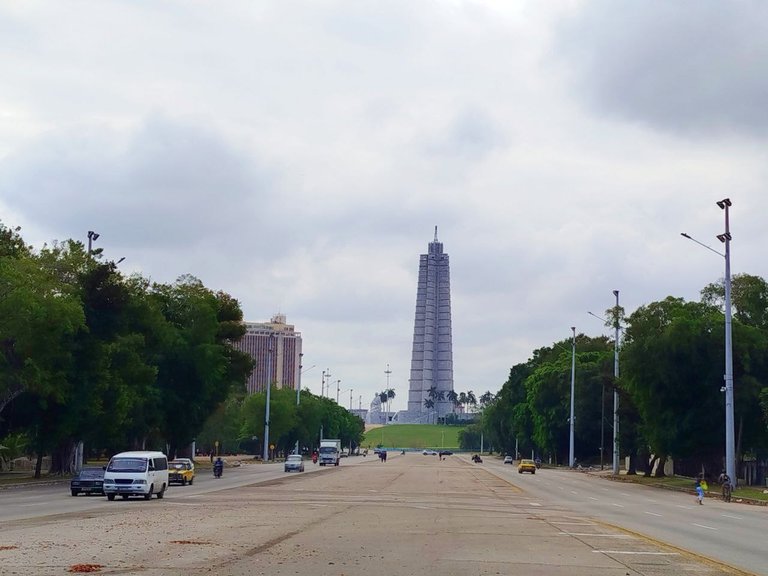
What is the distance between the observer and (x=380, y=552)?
21016 mm

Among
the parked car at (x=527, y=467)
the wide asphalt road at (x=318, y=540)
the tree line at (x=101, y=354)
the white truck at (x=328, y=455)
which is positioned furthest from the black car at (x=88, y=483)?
the white truck at (x=328, y=455)

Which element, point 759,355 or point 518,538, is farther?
point 759,355

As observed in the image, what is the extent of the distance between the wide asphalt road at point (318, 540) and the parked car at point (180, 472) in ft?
58.0

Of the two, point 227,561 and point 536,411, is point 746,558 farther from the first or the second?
point 536,411

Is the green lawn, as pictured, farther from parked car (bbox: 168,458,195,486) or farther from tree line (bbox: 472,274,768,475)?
parked car (bbox: 168,458,195,486)

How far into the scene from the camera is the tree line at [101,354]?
172 feet

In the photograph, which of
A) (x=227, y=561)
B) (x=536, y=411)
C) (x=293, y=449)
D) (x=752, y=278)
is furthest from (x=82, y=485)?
(x=293, y=449)

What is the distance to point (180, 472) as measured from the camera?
60156 millimetres

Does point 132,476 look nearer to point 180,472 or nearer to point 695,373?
point 180,472

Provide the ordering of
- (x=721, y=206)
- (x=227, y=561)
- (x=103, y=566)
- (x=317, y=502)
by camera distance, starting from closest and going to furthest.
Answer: (x=103, y=566) → (x=227, y=561) → (x=317, y=502) → (x=721, y=206)

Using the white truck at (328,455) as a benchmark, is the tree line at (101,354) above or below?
above

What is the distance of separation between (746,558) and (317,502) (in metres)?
22.4

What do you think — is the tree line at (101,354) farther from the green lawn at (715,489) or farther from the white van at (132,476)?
the green lawn at (715,489)

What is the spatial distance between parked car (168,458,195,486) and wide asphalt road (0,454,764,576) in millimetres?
17692
